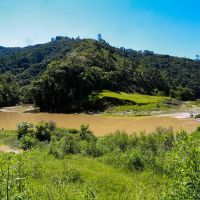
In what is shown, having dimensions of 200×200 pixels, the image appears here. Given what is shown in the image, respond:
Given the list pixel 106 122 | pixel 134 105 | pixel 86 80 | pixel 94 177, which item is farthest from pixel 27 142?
pixel 86 80

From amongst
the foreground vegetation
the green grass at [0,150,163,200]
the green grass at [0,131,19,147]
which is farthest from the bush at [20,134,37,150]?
the green grass at [0,150,163,200]

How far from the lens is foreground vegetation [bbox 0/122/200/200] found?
955 centimetres

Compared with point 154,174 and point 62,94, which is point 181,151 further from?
point 62,94

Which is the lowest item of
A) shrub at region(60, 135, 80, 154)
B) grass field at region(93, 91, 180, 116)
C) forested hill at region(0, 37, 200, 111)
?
shrub at region(60, 135, 80, 154)

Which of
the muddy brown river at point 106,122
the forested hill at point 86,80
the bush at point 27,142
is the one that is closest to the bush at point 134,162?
the bush at point 27,142

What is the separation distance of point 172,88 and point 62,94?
2063 inches

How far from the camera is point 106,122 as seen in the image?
6712 cm

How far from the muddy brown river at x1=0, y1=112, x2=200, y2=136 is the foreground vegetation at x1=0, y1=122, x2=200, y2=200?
74.6ft

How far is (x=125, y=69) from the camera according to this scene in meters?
118

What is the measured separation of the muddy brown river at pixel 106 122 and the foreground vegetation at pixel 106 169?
74.6 ft

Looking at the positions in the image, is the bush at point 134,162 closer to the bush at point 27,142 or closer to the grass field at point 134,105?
the bush at point 27,142

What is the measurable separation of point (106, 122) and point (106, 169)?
42.8 meters

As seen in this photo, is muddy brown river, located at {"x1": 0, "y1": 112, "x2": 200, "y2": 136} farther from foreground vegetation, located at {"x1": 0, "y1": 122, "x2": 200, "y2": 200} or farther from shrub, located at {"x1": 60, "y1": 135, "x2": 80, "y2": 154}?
shrub, located at {"x1": 60, "y1": 135, "x2": 80, "y2": 154}

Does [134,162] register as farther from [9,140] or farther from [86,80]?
[86,80]
